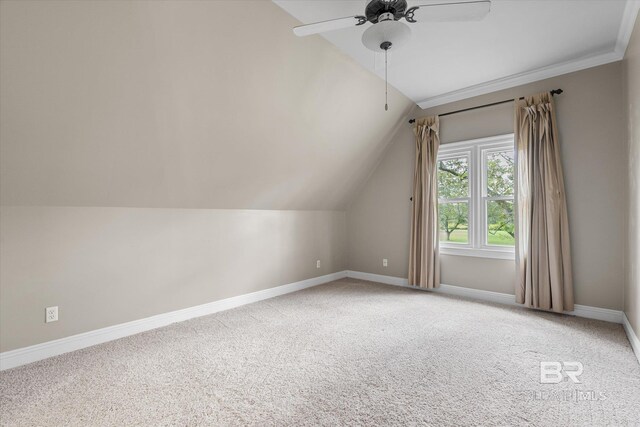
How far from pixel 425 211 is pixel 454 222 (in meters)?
0.43

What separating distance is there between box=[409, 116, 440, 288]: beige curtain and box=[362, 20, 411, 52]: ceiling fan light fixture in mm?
2485

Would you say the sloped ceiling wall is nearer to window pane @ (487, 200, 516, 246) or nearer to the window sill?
window pane @ (487, 200, 516, 246)

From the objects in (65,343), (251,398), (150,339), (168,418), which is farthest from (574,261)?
(65,343)

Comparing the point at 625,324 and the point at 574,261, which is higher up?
the point at 574,261

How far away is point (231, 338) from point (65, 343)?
1.30 metres

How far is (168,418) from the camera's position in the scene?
1710 millimetres

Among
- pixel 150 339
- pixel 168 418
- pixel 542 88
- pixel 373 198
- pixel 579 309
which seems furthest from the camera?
pixel 373 198

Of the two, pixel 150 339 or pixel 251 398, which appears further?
pixel 150 339

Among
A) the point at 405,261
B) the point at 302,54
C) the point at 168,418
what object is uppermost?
the point at 302,54

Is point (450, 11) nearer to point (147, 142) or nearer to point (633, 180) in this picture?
point (633, 180)

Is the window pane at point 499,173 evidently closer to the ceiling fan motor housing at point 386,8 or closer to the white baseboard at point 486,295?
the white baseboard at point 486,295

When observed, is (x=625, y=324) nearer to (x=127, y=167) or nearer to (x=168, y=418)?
(x=168, y=418)

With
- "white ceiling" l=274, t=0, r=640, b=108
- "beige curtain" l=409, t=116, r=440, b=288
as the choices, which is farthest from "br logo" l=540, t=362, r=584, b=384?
"white ceiling" l=274, t=0, r=640, b=108

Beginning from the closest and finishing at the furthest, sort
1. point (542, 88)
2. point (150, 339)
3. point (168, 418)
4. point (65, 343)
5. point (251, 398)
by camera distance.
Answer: point (168, 418), point (251, 398), point (65, 343), point (150, 339), point (542, 88)
